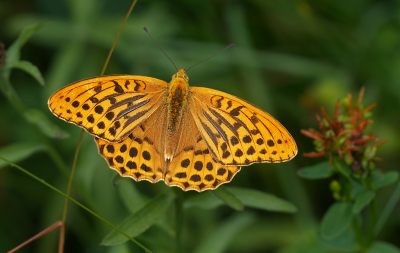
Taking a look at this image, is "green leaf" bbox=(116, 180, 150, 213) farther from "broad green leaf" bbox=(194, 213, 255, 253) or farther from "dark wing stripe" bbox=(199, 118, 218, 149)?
"dark wing stripe" bbox=(199, 118, 218, 149)

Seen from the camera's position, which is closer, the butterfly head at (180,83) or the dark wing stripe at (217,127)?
the dark wing stripe at (217,127)

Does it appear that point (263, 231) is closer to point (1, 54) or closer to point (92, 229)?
point (92, 229)

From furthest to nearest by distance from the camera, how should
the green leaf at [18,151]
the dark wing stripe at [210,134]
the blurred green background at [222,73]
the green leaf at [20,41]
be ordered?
the blurred green background at [222,73]
the green leaf at [18,151]
the green leaf at [20,41]
the dark wing stripe at [210,134]

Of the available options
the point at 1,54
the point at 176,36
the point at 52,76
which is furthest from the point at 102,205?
the point at 176,36

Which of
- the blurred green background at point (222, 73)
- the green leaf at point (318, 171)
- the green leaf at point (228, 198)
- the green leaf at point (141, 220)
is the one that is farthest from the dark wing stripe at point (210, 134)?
the blurred green background at point (222, 73)

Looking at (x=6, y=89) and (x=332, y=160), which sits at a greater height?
(x=6, y=89)

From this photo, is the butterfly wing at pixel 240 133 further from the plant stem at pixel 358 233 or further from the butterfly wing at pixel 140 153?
the plant stem at pixel 358 233

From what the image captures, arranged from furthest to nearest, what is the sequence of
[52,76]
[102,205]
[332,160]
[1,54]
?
[52,76] < [102,205] < [1,54] < [332,160]

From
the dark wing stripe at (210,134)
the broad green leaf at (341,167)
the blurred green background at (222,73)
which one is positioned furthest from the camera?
the blurred green background at (222,73)
